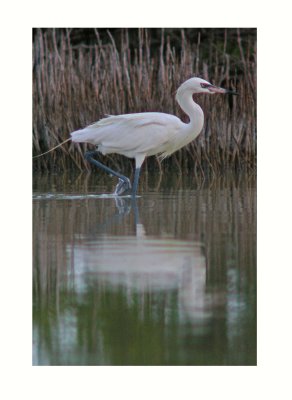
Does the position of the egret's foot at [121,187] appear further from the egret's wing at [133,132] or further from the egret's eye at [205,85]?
the egret's eye at [205,85]

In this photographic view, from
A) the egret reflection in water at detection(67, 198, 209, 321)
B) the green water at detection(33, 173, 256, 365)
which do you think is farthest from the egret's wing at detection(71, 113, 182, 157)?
the egret reflection in water at detection(67, 198, 209, 321)

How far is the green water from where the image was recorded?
4.04 m

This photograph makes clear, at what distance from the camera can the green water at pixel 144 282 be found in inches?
159

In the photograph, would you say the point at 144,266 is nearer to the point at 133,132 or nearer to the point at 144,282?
the point at 144,282

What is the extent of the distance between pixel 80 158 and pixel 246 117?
187 cm

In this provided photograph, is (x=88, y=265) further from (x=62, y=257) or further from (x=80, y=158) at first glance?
(x=80, y=158)

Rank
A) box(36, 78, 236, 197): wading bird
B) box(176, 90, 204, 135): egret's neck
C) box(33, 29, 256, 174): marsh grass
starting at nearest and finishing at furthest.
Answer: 1. box(36, 78, 236, 197): wading bird
2. box(176, 90, 204, 135): egret's neck
3. box(33, 29, 256, 174): marsh grass

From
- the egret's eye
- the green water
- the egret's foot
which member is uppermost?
the egret's eye

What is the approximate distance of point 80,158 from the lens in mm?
10586

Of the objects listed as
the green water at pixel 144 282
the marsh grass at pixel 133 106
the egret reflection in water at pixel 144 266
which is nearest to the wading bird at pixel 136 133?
the green water at pixel 144 282

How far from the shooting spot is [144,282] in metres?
4.85

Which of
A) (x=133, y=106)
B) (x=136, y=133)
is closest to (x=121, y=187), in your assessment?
(x=136, y=133)

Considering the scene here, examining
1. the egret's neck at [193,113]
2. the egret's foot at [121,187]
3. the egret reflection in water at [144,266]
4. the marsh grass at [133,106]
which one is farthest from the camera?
the marsh grass at [133,106]

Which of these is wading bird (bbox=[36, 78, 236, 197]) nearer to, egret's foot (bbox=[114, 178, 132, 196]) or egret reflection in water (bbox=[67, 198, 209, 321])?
egret's foot (bbox=[114, 178, 132, 196])
